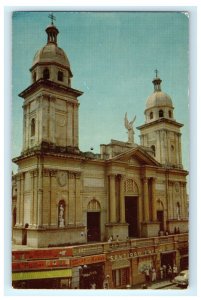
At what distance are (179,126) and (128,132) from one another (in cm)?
164

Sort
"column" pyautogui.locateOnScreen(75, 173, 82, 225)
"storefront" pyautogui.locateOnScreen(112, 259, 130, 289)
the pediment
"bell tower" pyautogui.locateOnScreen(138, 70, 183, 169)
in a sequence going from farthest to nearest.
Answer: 1. the pediment
2. "column" pyautogui.locateOnScreen(75, 173, 82, 225)
3. "bell tower" pyautogui.locateOnScreen(138, 70, 183, 169)
4. "storefront" pyautogui.locateOnScreen(112, 259, 130, 289)

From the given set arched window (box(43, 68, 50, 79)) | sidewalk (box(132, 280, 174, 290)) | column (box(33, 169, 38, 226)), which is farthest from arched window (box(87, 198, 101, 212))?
arched window (box(43, 68, 50, 79))

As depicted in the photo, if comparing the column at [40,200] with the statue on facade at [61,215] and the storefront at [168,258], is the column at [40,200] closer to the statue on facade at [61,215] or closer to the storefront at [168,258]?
the statue on facade at [61,215]

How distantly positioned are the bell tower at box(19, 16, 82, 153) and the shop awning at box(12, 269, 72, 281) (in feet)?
11.5

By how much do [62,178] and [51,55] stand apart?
4.05 meters

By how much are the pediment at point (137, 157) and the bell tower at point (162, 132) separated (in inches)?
18.6

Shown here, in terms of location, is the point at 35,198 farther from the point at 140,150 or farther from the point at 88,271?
the point at 140,150

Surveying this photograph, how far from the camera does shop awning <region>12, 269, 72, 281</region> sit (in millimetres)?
10656

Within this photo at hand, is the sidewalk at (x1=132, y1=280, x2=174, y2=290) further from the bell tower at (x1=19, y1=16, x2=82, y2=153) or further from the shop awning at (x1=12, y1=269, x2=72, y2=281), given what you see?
the bell tower at (x1=19, y1=16, x2=82, y2=153)

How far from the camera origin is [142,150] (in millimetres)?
14602

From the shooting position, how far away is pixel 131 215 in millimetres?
14383

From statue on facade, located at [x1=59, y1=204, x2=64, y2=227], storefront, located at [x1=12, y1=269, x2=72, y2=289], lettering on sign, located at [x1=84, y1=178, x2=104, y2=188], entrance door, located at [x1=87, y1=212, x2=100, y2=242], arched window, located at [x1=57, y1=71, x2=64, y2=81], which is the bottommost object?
storefront, located at [x1=12, y1=269, x2=72, y2=289]

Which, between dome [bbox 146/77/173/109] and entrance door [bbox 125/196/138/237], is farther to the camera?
entrance door [bbox 125/196/138/237]

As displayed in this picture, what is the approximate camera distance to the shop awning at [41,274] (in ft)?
35.0
